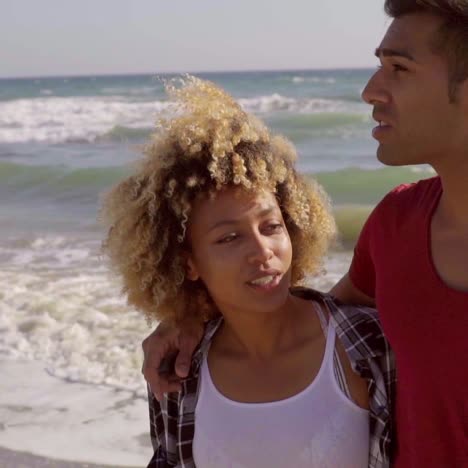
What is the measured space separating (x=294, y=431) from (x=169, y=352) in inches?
19.1

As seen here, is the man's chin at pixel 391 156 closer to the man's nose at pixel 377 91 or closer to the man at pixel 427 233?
the man at pixel 427 233

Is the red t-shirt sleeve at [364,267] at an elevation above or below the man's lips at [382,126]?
below

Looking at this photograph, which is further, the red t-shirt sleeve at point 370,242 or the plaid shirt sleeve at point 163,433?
the plaid shirt sleeve at point 163,433

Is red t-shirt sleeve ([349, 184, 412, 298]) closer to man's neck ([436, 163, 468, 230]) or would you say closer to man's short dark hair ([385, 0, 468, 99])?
man's neck ([436, 163, 468, 230])

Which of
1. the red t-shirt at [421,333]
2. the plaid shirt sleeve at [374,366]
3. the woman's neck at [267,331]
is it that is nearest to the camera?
the red t-shirt at [421,333]

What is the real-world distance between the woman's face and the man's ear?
82mm

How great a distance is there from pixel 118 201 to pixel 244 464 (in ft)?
2.76

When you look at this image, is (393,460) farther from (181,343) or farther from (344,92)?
(344,92)

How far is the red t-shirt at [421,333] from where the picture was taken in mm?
2074

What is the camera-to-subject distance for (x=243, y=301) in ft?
8.29

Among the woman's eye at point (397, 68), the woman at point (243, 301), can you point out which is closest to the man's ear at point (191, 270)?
the woman at point (243, 301)

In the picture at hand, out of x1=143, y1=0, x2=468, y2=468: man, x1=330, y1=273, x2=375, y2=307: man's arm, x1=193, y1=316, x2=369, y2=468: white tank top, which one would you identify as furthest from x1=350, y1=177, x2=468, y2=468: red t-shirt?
x1=330, y1=273, x2=375, y2=307: man's arm

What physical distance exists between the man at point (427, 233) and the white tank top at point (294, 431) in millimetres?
130

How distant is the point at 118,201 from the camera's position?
2.70 meters
